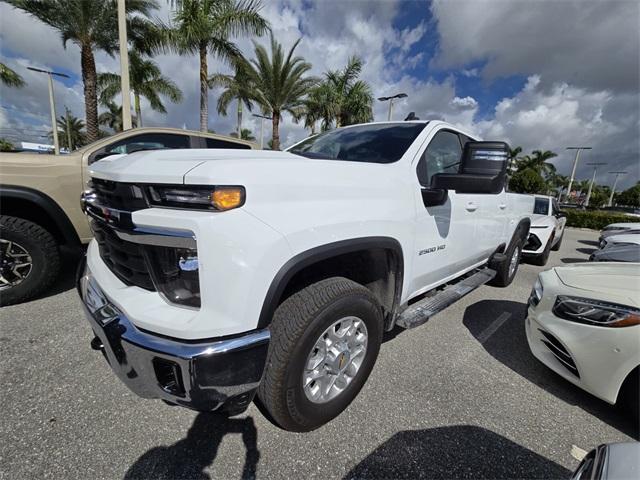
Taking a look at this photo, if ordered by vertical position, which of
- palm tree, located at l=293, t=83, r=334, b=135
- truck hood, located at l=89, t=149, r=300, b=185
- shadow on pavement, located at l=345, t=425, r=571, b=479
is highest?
palm tree, located at l=293, t=83, r=334, b=135

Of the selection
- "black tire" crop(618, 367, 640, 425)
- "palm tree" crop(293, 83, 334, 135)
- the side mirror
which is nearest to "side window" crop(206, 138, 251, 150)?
the side mirror

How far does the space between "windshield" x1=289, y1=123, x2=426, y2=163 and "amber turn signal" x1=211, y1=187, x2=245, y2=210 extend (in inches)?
51.3

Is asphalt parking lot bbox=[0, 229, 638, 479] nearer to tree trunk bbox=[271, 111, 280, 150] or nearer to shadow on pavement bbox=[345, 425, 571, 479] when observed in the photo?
shadow on pavement bbox=[345, 425, 571, 479]

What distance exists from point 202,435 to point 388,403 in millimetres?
1209

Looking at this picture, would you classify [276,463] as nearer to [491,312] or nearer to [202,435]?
[202,435]

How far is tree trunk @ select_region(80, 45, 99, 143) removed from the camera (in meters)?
12.2

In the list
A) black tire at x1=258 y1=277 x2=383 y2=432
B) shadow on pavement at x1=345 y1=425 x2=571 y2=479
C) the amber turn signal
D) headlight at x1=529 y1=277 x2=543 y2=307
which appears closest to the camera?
the amber turn signal

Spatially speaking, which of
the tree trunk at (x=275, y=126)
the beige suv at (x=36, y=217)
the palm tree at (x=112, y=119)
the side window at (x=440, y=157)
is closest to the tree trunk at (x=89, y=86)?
the tree trunk at (x=275, y=126)

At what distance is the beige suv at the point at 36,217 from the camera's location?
292cm

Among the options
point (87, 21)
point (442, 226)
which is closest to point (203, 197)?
point (442, 226)

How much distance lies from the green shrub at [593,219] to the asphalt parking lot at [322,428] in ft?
65.5

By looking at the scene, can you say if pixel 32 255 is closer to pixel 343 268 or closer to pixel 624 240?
pixel 343 268

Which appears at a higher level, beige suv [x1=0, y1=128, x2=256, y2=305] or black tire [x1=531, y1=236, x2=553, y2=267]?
beige suv [x1=0, y1=128, x2=256, y2=305]

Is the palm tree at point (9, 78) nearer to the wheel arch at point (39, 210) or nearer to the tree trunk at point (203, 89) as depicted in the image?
the tree trunk at point (203, 89)
